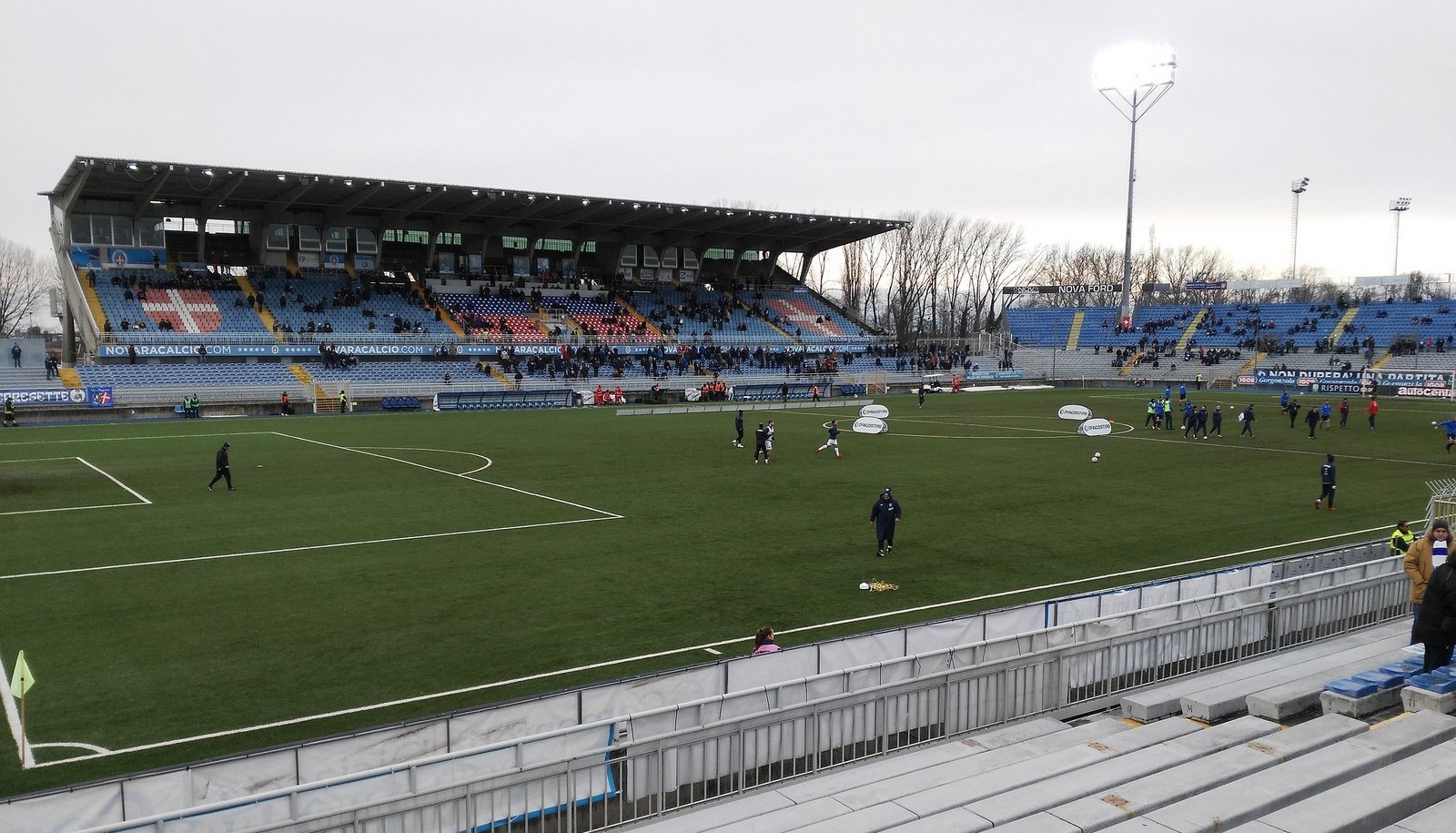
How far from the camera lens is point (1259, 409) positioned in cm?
5119

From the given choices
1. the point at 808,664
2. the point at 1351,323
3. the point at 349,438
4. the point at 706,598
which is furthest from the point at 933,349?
the point at 808,664

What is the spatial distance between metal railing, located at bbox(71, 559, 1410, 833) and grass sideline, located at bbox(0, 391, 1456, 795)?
3754mm

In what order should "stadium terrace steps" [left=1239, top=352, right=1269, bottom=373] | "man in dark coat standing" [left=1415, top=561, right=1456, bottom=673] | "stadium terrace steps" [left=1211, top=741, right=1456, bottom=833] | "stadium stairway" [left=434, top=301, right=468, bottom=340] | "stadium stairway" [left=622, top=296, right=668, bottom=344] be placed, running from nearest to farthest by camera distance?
"stadium terrace steps" [left=1211, top=741, right=1456, bottom=833]
"man in dark coat standing" [left=1415, top=561, right=1456, bottom=673]
"stadium stairway" [left=434, top=301, right=468, bottom=340]
"stadium stairway" [left=622, top=296, right=668, bottom=344]
"stadium terrace steps" [left=1239, top=352, right=1269, bottom=373]

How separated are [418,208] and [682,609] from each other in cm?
5580

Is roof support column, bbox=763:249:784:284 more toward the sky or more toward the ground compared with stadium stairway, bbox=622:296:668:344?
more toward the sky

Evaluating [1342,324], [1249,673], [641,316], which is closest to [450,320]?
[641,316]

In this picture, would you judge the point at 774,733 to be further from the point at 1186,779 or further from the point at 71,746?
the point at 71,746

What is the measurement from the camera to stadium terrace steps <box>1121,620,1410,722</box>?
28.9ft

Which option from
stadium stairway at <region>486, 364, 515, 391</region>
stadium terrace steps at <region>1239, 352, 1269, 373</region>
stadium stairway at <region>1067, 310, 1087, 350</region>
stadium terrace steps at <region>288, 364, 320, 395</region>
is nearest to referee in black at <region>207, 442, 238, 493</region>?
stadium terrace steps at <region>288, 364, 320, 395</region>

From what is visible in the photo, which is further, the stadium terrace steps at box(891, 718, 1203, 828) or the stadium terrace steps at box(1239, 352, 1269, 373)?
the stadium terrace steps at box(1239, 352, 1269, 373)

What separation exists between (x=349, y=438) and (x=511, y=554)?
75.2 feet

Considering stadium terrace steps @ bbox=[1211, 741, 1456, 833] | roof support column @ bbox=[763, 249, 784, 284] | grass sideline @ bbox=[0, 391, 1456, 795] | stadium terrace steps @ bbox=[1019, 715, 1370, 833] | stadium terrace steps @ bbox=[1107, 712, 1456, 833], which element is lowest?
grass sideline @ bbox=[0, 391, 1456, 795]

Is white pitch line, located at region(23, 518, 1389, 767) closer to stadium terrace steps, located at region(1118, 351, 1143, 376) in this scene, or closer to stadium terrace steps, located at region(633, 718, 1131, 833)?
stadium terrace steps, located at region(633, 718, 1131, 833)

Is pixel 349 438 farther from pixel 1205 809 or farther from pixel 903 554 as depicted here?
pixel 1205 809
